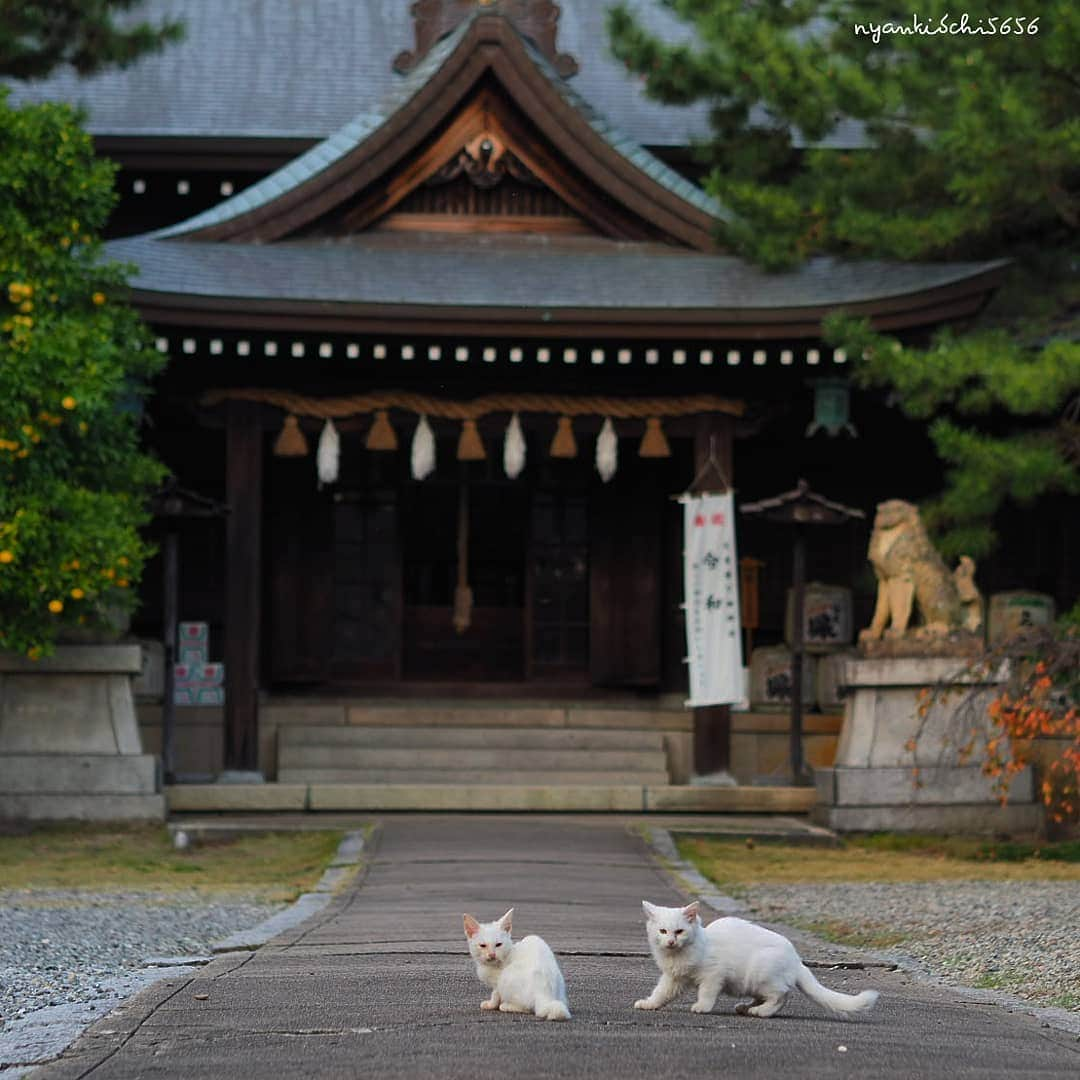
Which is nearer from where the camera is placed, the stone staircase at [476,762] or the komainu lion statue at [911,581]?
the komainu lion statue at [911,581]

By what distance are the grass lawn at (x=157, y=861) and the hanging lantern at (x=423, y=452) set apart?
13.0 ft

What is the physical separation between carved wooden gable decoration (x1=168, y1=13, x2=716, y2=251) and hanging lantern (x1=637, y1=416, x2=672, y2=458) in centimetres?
207

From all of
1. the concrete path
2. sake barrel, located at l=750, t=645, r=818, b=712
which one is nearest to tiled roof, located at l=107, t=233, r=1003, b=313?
sake barrel, located at l=750, t=645, r=818, b=712

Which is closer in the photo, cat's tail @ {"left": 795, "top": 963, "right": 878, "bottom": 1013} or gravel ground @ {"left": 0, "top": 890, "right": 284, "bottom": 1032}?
cat's tail @ {"left": 795, "top": 963, "right": 878, "bottom": 1013}

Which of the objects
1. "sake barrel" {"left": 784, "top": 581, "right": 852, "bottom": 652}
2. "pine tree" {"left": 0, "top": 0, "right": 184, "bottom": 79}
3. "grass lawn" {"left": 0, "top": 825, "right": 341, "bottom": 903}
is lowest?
"grass lawn" {"left": 0, "top": 825, "right": 341, "bottom": 903}

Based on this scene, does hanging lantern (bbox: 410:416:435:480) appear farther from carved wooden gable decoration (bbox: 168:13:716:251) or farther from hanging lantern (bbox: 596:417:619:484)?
carved wooden gable decoration (bbox: 168:13:716:251)

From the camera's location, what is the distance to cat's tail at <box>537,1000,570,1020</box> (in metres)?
6.89

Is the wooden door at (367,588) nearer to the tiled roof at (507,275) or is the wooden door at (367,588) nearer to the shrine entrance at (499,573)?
the shrine entrance at (499,573)

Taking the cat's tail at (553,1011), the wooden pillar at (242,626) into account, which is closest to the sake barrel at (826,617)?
the wooden pillar at (242,626)

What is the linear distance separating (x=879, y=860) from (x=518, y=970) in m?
9.30

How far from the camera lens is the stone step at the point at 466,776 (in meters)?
18.9

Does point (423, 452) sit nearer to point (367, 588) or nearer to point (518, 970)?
point (367, 588)

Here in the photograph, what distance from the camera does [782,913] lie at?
1213cm

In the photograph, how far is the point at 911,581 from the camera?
17438mm
